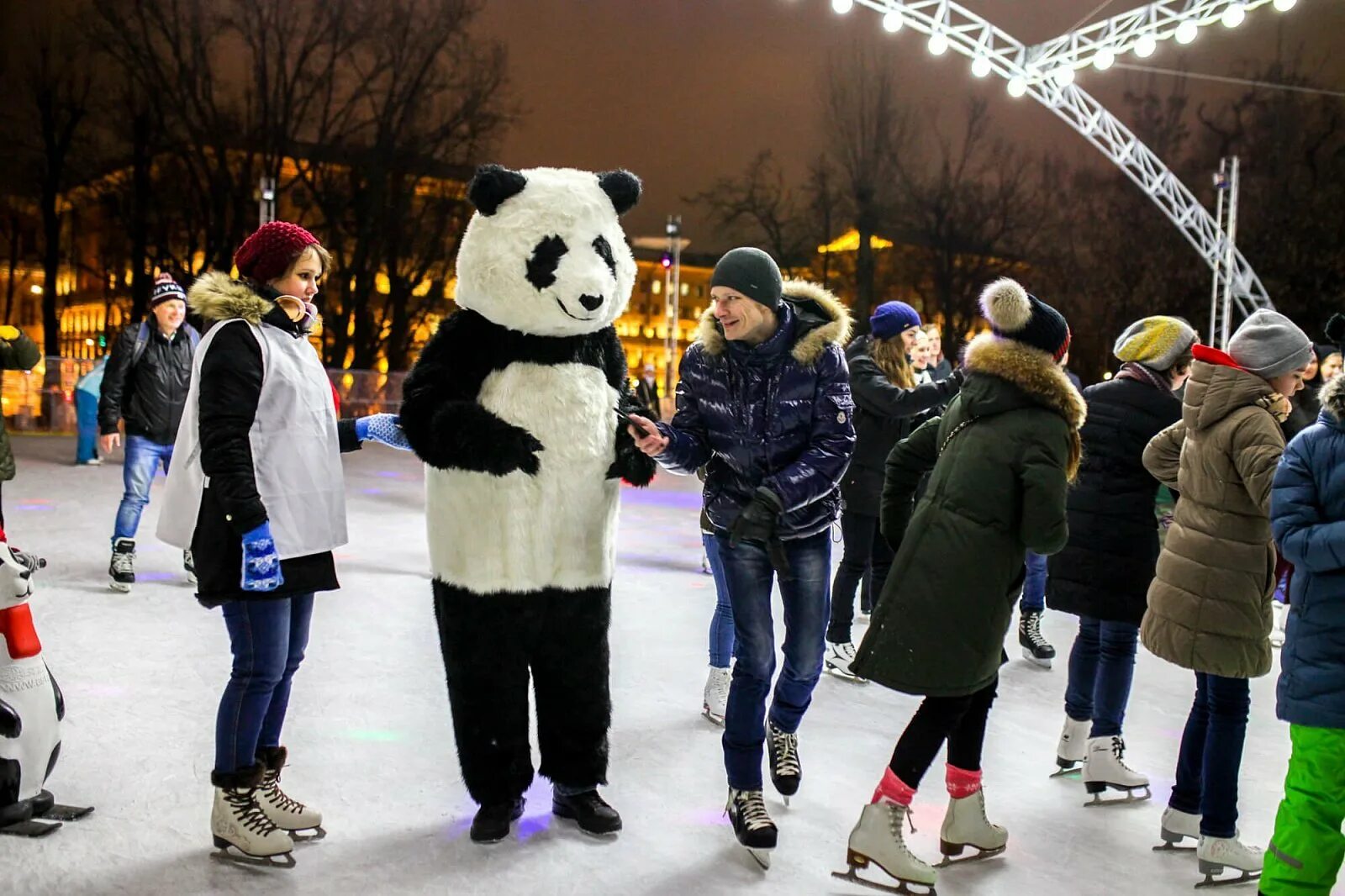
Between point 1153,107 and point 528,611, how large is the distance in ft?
94.2

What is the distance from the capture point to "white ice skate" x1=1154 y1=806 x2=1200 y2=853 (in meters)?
3.45

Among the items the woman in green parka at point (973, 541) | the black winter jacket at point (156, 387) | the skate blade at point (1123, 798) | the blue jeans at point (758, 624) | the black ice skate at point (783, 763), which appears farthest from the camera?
the black winter jacket at point (156, 387)

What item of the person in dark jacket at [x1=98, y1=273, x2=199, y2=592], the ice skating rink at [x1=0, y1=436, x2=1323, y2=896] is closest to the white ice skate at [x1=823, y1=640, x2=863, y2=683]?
the ice skating rink at [x1=0, y1=436, x2=1323, y2=896]

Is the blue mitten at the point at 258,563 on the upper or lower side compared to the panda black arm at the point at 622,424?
lower

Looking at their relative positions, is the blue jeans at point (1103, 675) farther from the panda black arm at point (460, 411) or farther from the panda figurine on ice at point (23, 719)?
the panda figurine on ice at point (23, 719)

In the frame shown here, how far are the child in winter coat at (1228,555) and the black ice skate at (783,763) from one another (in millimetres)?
1263

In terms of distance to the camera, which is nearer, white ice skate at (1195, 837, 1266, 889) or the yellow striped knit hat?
white ice skate at (1195, 837, 1266, 889)

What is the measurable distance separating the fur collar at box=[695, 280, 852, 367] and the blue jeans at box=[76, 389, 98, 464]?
1197 centimetres

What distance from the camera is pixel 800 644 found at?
355 centimetres

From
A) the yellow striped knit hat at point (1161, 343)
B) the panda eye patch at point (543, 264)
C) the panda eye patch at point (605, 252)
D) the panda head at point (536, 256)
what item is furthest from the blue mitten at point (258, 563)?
the yellow striped knit hat at point (1161, 343)

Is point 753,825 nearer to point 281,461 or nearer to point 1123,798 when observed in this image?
point 1123,798

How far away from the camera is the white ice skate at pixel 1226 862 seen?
3234mm

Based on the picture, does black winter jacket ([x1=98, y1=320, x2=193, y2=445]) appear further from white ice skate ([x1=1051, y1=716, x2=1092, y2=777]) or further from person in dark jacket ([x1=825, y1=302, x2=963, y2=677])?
white ice skate ([x1=1051, y1=716, x2=1092, y2=777])

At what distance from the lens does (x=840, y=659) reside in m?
5.48
